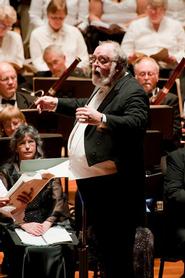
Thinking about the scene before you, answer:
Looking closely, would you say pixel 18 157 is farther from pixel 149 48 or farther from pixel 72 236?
pixel 149 48

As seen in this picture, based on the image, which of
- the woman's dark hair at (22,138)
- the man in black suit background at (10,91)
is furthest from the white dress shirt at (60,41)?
the woman's dark hair at (22,138)

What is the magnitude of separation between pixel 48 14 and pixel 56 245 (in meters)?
3.32

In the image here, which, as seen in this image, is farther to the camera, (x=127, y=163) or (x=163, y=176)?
(x=163, y=176)

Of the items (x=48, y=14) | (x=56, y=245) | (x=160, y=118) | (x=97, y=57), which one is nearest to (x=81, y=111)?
(x=97, y=57)

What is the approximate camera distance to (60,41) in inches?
279

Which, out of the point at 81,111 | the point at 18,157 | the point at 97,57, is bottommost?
the point at 18,157

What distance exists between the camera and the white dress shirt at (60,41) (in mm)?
7023

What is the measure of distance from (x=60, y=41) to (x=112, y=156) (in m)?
3.76

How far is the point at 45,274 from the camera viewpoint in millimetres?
4156

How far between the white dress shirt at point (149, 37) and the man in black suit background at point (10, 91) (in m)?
1.72

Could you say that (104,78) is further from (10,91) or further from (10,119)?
(10,91)

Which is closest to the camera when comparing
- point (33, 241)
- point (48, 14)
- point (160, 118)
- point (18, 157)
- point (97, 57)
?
point (97, 57)

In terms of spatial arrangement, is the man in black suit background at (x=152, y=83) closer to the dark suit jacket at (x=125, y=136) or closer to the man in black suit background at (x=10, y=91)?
the man in black suit background at (x=10, y=91)

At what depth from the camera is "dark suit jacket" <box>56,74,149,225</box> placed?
342 cm
